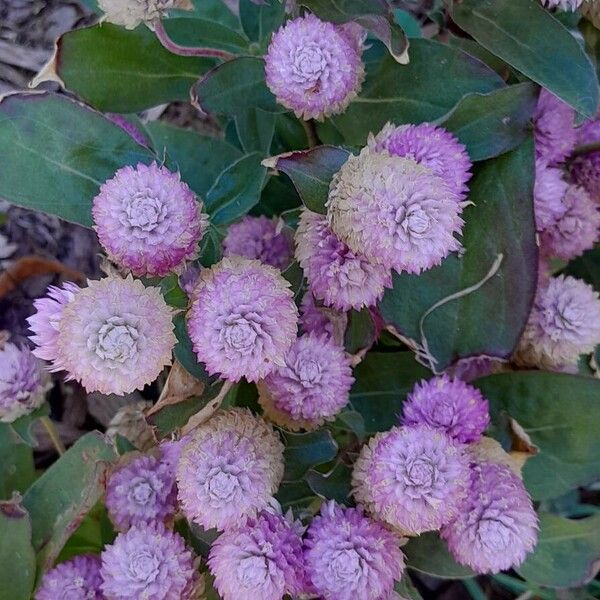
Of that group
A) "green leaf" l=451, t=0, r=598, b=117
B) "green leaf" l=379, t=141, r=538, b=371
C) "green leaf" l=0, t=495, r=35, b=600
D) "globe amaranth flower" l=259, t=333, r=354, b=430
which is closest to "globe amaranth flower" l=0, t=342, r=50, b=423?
"green leaf" l=0, t=495, r=35, b=600

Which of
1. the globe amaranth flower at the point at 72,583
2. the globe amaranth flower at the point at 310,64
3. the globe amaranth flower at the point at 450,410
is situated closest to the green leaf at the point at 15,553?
the globe amaranth flower at the point at 72,583

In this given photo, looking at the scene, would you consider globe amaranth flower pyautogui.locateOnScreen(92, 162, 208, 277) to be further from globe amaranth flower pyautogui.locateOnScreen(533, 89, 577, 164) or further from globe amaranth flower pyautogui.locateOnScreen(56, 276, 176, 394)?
globe amaranth flower pyautogui.locateOnScreen(533, 89, 577, 164)

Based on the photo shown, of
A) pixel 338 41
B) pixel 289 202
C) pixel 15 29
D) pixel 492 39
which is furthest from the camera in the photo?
pixel 15 29

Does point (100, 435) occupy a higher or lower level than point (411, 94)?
lower

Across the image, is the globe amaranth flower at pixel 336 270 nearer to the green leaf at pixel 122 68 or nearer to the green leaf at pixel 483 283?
the green leaf at pixel 483 283

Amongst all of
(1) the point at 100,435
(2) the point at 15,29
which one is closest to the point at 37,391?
(1) the point at 100,435

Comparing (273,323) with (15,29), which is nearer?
(273,323)

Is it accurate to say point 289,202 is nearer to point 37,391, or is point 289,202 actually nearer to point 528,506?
point 37,391
